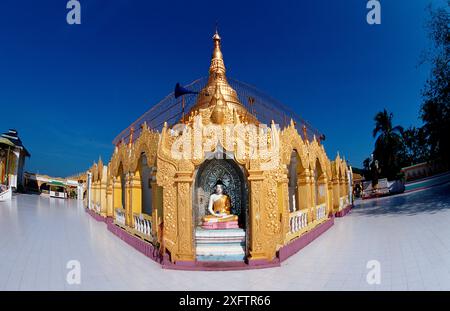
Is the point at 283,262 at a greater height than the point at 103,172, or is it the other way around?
the point at 103,172

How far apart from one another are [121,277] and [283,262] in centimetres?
420

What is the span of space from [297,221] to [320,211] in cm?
378

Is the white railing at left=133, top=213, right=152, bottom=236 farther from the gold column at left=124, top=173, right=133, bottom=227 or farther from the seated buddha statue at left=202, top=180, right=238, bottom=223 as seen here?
the seated buddha statue at left=202, top=180, right=238, bottom=223

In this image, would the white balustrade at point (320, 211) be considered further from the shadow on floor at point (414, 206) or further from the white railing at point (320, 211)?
the shadow on floor at point (414, 206)

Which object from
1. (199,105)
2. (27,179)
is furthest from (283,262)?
(27,179)

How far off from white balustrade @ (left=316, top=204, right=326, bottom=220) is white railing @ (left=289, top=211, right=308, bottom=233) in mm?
2043

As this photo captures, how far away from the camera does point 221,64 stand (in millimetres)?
17047

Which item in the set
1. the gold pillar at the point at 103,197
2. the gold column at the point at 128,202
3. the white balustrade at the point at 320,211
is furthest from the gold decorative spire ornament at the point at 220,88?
the gold pillar at the point at 103,197

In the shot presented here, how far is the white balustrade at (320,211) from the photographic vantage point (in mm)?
11922

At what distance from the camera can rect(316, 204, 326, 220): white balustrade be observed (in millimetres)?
11922

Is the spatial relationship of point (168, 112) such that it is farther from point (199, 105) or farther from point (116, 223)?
point (116, 223)

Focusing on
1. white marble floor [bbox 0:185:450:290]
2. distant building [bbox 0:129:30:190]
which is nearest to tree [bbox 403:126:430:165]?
white marble floor [bbox 0:185:450:290]

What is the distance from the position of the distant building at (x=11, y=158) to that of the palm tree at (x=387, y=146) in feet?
163
